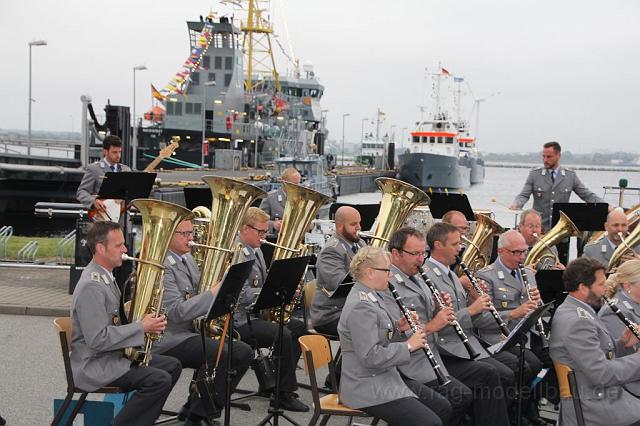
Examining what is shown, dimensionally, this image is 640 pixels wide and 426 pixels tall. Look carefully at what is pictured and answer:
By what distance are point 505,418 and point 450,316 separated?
97 cm

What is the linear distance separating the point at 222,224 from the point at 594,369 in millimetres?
2958

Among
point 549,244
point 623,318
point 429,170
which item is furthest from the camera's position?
point 429,170

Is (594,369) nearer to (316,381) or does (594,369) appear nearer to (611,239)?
(316,381)

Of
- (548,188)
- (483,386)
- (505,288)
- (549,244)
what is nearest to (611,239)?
(549,244)

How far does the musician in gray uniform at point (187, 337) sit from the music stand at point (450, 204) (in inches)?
126

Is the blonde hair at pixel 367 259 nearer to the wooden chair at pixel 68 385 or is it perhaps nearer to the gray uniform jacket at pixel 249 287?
the wooden chair at pixel 68 385

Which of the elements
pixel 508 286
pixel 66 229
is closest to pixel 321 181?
pixel 66 229

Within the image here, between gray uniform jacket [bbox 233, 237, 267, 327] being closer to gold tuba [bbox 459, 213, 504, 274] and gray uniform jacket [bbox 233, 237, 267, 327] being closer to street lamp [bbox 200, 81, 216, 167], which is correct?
gold tuba [bbox 459, 213, 504, 274]

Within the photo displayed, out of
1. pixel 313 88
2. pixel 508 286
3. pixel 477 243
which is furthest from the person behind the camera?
pixel 313 88

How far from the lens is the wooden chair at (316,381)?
5156 millimetres

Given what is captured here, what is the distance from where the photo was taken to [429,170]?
60.6 metres

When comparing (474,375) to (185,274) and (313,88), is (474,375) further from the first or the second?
(313,88)

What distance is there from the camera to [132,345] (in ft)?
17.0

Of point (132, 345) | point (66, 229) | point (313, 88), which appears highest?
point (313, 88)
